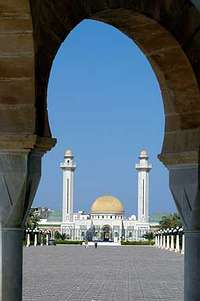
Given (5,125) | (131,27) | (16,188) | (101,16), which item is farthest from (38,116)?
(131,27)

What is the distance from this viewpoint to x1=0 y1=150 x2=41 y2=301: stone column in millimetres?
5355

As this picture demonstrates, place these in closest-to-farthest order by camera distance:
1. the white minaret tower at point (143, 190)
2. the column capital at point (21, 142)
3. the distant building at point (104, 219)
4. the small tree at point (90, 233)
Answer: the column capital at point (21, 142), the small tree at point (90, 233), the distant building at point (104, 219), the white minaret tower at point (143, 190)

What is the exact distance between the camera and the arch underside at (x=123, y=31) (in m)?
5.09

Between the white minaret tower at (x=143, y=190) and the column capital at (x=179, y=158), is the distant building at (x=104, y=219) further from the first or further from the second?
the column capital at (x=179, y=158)

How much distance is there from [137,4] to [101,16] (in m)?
0.34

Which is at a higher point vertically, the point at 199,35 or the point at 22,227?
the point at 199,35

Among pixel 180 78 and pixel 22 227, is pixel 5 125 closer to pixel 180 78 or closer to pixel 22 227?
pixel 22 227

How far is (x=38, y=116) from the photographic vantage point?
539 cm

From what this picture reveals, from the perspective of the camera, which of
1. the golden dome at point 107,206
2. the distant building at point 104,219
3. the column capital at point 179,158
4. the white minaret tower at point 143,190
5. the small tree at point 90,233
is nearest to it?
the column capital at point 179,158

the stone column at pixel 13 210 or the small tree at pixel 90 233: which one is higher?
the stone column at pixel 13 210

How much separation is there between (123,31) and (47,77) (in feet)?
5.46

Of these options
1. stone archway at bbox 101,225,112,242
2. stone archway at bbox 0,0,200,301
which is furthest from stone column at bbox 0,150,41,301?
stone archway at bbox 101,225,112,242

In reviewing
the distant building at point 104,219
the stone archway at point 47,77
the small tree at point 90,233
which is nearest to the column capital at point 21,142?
the stone archway at point 47,77

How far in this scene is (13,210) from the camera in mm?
5434
